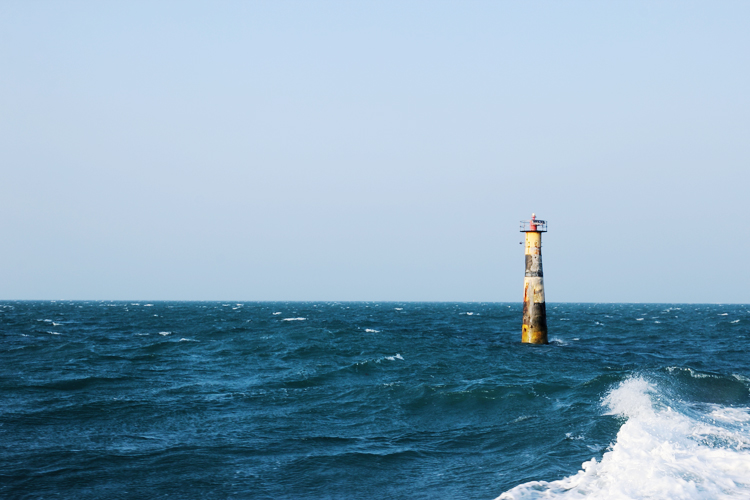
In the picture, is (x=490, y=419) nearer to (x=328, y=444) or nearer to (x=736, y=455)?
(x=328, y=444)

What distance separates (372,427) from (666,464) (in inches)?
305

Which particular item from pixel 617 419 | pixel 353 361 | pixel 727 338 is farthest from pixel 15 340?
pixel 727 338

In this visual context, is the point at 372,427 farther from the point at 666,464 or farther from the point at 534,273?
the point at 534,273

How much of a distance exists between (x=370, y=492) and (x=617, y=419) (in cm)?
874

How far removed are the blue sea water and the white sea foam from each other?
0.05 m

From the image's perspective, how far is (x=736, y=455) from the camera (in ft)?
41.1

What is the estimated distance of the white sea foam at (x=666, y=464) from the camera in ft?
34.6

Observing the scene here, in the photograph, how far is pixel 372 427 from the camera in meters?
16.9

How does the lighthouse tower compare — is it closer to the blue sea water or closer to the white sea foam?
the blue sea water

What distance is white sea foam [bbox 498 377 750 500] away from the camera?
10.5m

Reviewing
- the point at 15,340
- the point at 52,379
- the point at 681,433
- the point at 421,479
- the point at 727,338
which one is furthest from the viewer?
the point at 727,338

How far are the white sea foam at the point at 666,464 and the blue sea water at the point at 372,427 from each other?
0.05 metres

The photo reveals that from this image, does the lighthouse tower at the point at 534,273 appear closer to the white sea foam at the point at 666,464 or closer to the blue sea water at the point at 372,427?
the blue sea water at the point at 372,427

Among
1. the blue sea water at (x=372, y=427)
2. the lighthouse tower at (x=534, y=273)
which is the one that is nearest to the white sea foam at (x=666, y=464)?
the blue sea water at (x=372, y=427)
